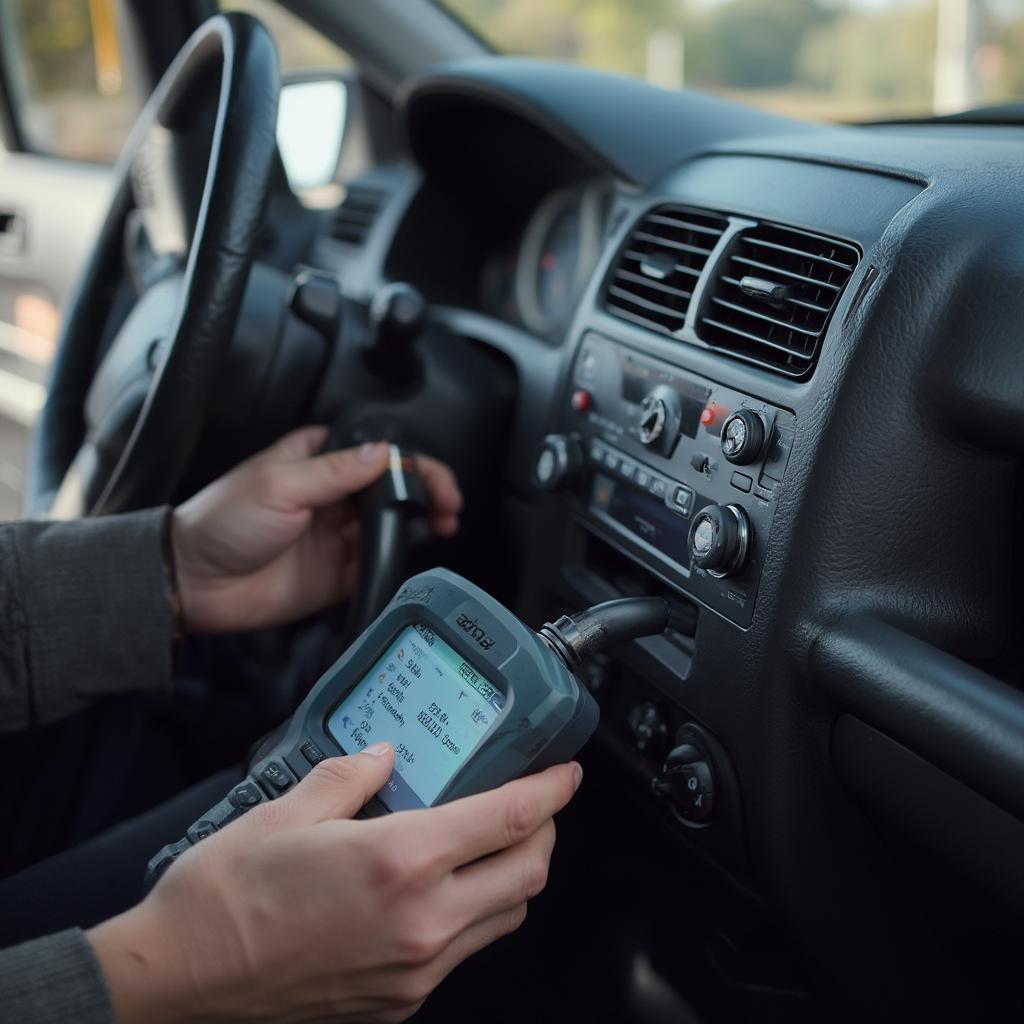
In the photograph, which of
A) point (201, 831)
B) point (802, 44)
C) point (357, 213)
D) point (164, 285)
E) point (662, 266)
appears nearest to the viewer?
point (201, 831)

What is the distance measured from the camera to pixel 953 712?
2.54ft

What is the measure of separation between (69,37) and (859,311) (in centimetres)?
318

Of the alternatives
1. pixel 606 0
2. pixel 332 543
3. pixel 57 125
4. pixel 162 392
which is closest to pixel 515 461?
pixel 332 543

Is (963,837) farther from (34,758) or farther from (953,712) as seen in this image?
(34,758)

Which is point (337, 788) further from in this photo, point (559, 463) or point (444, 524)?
point (444, 524)

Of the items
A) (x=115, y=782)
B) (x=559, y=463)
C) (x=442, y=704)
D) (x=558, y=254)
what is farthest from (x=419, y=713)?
(x=558, y=254)

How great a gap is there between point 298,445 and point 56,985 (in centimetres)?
Result: 71

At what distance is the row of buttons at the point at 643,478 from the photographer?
982mm

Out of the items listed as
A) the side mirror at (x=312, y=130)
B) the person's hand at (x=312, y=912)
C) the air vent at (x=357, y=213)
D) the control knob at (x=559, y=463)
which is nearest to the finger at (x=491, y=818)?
the person's hand at (x=312, y=912)

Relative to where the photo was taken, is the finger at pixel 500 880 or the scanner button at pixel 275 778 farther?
the scanner button at pixel 275 778

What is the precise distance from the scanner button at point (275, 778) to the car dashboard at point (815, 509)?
1.10 feet

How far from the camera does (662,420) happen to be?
1.01 metres

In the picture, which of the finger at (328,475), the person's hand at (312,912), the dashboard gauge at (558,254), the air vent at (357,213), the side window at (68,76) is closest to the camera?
the person's hand at (312,912)

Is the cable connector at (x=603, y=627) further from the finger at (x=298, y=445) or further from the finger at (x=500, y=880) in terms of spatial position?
the finger at (x=298, y=445)
